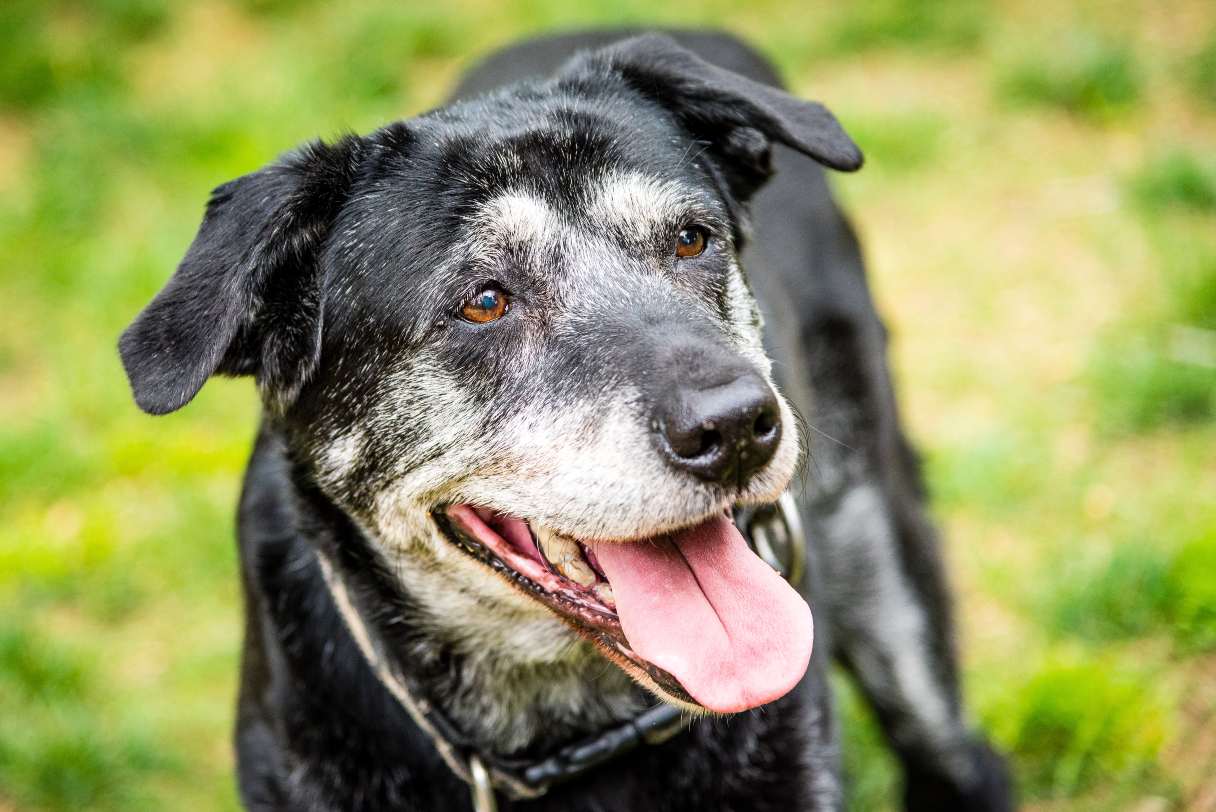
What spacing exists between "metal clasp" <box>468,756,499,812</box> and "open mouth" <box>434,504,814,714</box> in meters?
0.43

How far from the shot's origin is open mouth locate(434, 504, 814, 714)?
240 centimetres

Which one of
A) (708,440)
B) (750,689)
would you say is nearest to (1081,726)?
(750,689)

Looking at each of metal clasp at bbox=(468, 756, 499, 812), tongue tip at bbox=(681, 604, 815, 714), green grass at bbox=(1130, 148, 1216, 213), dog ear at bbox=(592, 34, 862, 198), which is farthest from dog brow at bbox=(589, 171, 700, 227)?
green grass at bbox=(1130, 148, 1216, 213)

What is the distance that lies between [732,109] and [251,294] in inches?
46.2

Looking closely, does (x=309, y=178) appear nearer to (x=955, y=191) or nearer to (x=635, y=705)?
(x=635, y=705)

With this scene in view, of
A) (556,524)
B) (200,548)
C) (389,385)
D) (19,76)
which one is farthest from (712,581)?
(19,76)

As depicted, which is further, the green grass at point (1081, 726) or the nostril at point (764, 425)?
the green grass at point (1081, 726)

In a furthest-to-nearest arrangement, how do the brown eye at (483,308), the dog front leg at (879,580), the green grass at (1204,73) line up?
the green grass at (1204,73), the dog front leg at (879,580), the brown eye at (483,308)

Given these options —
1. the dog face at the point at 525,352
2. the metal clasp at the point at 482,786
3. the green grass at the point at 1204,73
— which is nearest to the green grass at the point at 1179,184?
the green grass at the point at 1204,73

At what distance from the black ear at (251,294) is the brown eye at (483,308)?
1.12 ft

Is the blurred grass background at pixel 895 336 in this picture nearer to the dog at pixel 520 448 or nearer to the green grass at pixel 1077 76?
the green grass at pixel 1077 76

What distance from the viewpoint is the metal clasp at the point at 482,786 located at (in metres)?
2.74

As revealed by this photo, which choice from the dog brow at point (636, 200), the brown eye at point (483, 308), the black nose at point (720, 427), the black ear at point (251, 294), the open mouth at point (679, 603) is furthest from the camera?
the dog brow at point (636, 200)

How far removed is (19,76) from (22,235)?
4.28 ft
